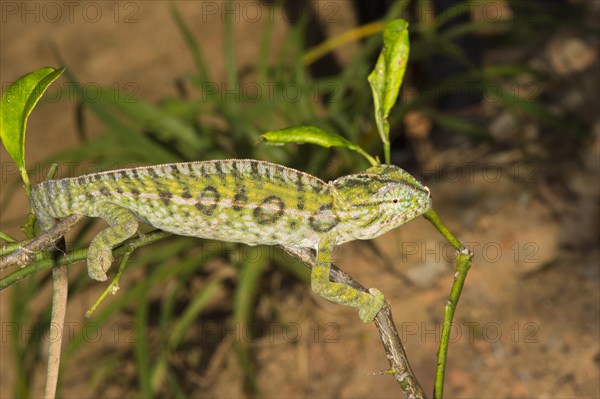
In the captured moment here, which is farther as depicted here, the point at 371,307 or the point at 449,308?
the point at 371,307

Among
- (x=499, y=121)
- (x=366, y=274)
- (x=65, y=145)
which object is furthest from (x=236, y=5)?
(x=366, y=274)

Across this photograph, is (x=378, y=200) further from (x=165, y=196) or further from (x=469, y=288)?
(x=469, y=288)

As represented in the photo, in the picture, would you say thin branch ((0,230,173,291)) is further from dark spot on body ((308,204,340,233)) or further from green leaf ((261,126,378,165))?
dark spot on body ((308,204,340,233))

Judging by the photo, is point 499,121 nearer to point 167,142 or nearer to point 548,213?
point 548,213

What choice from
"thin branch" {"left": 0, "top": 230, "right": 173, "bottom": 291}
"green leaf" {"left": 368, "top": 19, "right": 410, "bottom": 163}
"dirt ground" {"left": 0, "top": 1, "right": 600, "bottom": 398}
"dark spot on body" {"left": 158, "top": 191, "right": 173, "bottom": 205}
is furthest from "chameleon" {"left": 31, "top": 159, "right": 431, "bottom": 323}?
"dirt ground" {"left": 0, "top": 1, "right": 600, "bottom": 398}

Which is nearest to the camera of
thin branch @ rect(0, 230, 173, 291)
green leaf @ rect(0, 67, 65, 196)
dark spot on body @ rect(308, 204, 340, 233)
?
thin branch @ rect(0, 230, 173, 291)

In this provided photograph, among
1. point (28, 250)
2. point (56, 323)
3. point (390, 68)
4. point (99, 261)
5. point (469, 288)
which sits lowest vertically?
point (56, 323)

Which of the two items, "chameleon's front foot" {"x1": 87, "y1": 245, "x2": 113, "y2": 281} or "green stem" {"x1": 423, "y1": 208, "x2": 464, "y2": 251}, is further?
"chameleon's front foot" {"x1": 87, "y1": 245, "x2": 113, "y2": 281}

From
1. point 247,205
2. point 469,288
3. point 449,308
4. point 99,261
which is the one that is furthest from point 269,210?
point 469,288

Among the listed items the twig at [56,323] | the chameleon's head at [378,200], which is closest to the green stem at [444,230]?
the chameleon's head at [378,200]
